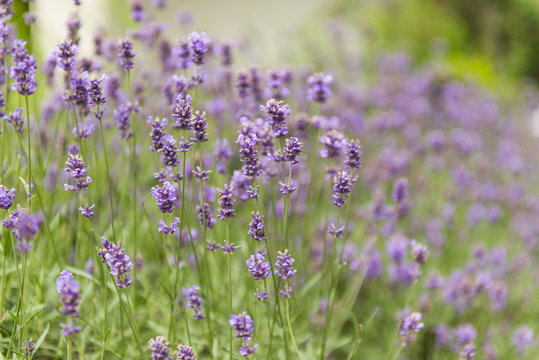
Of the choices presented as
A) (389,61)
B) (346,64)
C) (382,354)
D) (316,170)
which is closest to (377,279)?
(382,354)

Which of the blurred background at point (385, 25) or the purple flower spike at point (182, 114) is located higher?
the blurred background at point (385, 25)

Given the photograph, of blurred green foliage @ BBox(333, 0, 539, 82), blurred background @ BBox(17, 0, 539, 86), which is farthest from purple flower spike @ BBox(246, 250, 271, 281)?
blurred green foliage @ BBox(333, 0, 539, 82)

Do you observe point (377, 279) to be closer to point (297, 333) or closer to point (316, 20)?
point (297, 333)

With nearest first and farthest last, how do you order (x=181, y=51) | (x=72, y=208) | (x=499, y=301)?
(x=181, y=51), (x=72, y=208), (x=499, y=301)

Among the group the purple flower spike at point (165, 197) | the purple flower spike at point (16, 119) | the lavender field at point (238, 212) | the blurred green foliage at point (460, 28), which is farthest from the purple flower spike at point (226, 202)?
the blurred green foliage at point (460, 28)

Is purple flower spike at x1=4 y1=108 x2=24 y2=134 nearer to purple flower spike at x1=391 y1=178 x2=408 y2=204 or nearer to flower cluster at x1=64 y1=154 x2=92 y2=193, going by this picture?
flower cluster at x1=64 y1=154 x2=92 y2=193

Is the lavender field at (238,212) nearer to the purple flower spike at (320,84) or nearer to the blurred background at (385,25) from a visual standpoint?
the purple flower spike at (320,84)

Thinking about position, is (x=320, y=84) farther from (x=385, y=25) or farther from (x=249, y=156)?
(x=385, y=25)

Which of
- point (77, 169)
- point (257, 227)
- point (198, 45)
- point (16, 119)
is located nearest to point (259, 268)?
point (257, 227)
